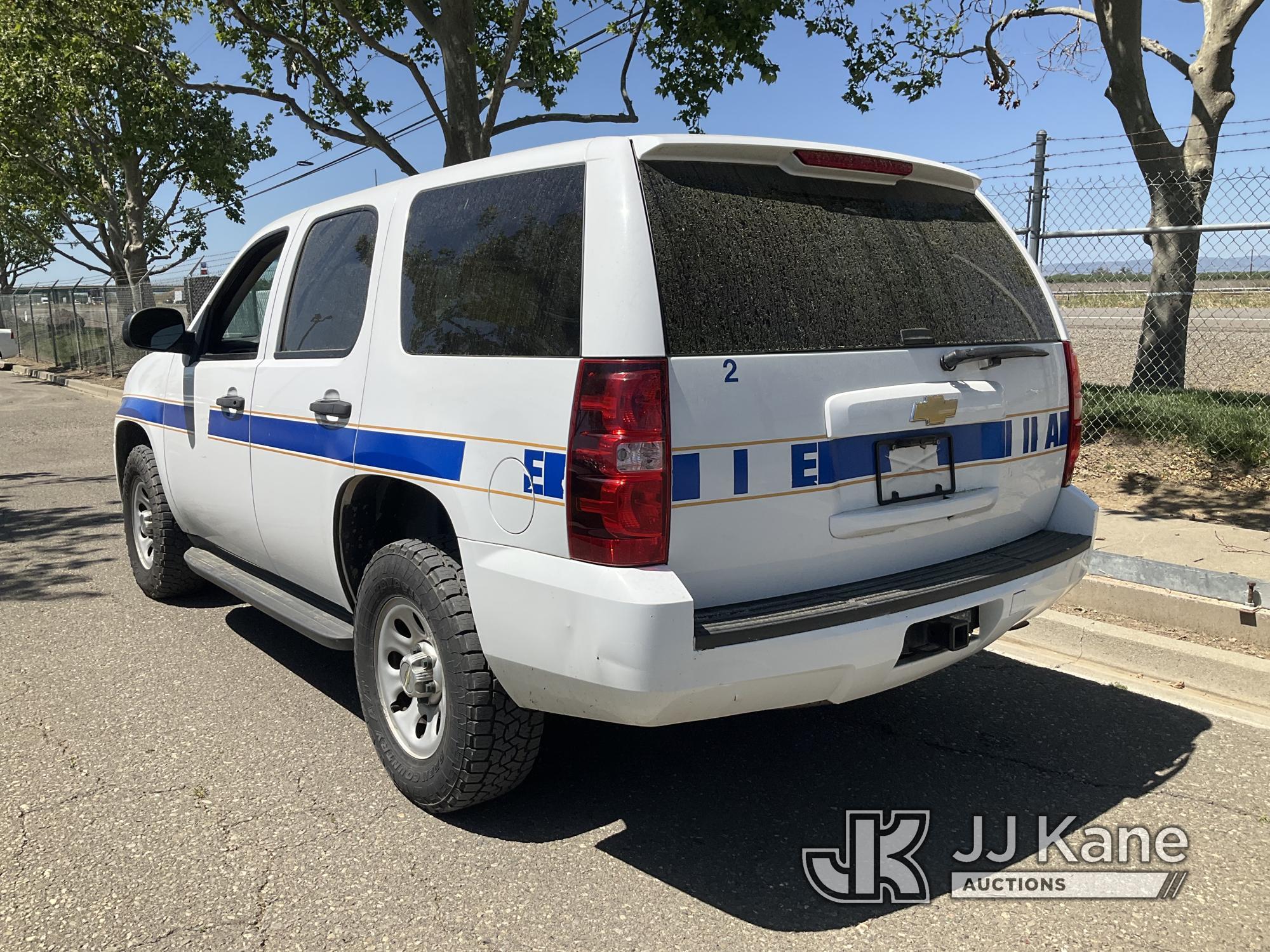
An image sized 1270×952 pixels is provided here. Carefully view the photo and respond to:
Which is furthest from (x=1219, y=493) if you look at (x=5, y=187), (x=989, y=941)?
(x=5, y=187)

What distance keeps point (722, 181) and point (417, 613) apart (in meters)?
1.62

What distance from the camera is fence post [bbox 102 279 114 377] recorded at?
22016 mm

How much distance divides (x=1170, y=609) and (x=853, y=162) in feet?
9.46

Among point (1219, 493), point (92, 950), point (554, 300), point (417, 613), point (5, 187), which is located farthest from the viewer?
point (5, 187)

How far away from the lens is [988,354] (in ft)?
10.6

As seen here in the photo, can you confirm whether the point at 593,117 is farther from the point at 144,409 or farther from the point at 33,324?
the point at 33,324

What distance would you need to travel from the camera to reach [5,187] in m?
29.6

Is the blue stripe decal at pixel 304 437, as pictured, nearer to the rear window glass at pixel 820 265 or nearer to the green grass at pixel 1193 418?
the rear window glass at pixel 820 265

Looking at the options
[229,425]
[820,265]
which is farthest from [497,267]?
[229,425]

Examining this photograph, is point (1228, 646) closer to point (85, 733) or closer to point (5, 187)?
point (85, 733)

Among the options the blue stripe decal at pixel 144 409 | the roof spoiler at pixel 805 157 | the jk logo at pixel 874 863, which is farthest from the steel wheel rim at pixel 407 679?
the blue stripe decal at pixel 144 409

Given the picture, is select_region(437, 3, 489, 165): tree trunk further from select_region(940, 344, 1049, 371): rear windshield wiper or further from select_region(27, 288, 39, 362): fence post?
select_region(27, 288, 39, 362): fence post

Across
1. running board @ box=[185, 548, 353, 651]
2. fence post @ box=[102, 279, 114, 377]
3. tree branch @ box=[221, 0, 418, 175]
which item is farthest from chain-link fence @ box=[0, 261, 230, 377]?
running board @ box=[185, 548, 353, 651]

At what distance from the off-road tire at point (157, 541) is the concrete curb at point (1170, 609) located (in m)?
4.49
